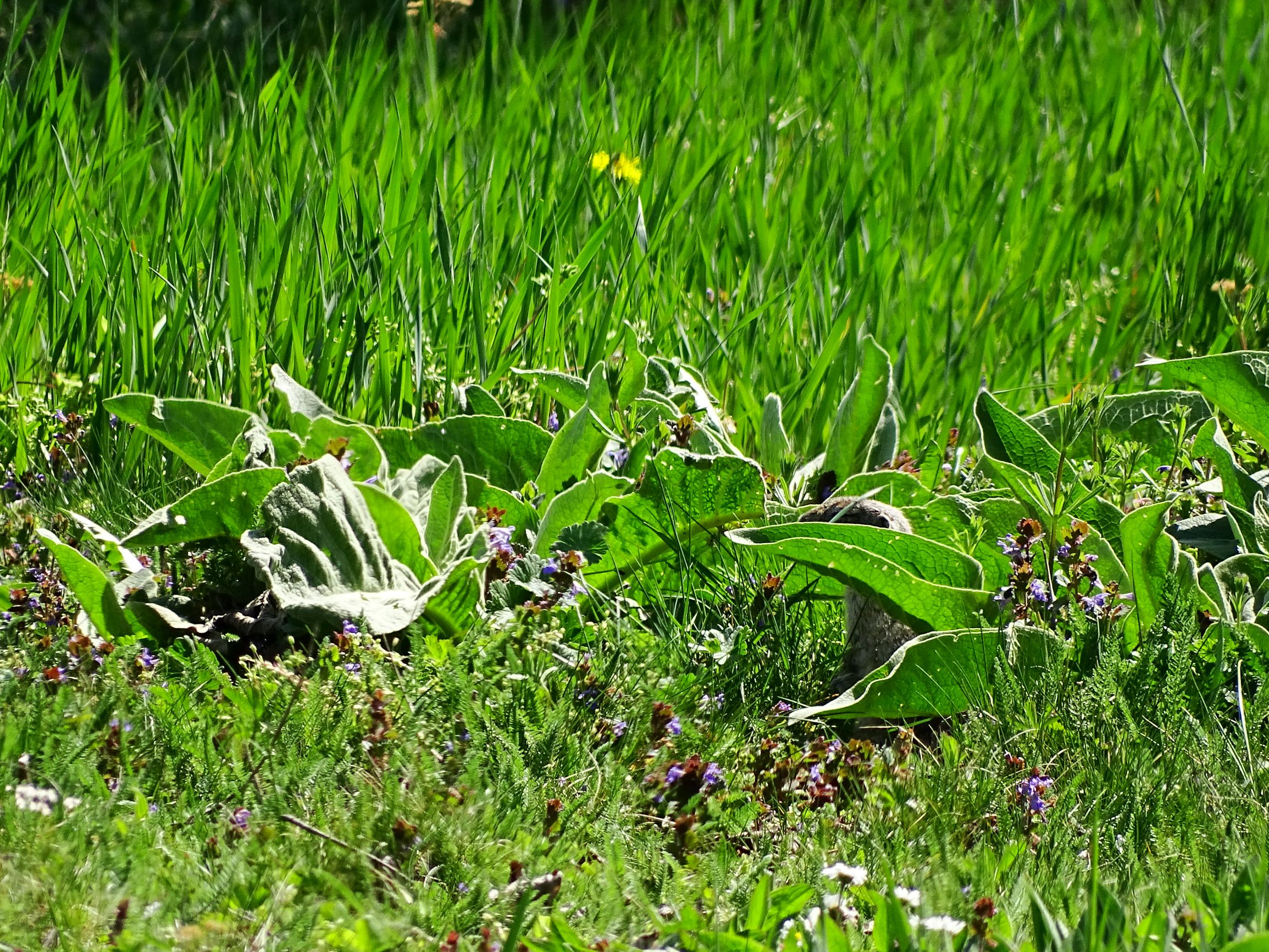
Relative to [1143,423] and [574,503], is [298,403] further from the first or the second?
[1143,423]

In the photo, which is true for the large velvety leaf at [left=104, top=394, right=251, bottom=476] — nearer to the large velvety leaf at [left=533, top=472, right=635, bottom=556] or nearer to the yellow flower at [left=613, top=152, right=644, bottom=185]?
the large velvety leaf at [left=533, top=472, right=635, bottom=556]

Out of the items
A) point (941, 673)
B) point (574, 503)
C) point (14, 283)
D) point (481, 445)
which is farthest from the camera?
point (14, 283)

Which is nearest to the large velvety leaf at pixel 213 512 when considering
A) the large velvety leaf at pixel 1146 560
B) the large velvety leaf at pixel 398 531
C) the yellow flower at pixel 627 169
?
the large velvety leaf at pixel 398 531

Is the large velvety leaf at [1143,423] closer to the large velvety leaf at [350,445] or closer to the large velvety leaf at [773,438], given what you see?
the large velvety leaf at [773,438]

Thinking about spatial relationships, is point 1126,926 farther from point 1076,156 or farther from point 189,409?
point 1076,156

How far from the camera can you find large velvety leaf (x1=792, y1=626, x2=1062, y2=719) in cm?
197

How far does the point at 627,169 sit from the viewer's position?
3521mm

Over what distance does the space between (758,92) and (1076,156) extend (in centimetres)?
104

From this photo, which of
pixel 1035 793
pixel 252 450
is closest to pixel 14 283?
pixel 252 450

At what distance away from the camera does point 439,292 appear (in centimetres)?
293

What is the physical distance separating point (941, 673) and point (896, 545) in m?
0.22

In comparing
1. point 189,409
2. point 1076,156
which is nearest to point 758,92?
point 1076,156

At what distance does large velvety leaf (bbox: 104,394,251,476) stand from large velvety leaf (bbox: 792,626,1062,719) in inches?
48.0

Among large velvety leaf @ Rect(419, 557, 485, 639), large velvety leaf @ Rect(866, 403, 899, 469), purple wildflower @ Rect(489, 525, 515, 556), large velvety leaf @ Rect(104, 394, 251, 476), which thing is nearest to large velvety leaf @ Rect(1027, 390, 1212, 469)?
large velvety leaf @ Rect(866, 403, 899, 469)
